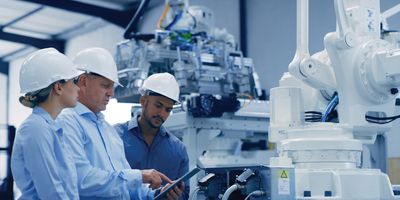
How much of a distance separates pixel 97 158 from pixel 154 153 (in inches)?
36.0

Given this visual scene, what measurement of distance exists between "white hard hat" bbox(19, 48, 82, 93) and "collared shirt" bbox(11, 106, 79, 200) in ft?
0.38

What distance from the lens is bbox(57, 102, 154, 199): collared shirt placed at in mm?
2795

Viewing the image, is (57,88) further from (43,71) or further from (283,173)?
(283,173)

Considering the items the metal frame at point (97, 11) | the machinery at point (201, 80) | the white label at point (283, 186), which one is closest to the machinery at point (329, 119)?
the white label at point (283, 186)

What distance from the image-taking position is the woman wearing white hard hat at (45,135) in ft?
7.84

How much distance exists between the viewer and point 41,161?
2381 mm

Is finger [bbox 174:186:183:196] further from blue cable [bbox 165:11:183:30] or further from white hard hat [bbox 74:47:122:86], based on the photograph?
blue cable [bbox 165:11:183:30]

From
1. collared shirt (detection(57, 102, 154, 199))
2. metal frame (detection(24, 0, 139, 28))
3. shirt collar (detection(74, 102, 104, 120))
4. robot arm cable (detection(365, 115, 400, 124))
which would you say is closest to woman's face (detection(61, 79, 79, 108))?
collared shirt (detection(57, 102, 154, 199))

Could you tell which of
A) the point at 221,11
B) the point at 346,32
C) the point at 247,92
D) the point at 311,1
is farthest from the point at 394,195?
the point at 221,11

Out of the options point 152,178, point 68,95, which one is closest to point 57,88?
point 68,95

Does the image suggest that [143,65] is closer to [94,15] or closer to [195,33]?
[195,33]

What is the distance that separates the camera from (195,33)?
5.86 metres

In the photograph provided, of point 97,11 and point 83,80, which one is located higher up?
point 97,11

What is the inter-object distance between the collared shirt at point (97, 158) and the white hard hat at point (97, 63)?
186 mm
